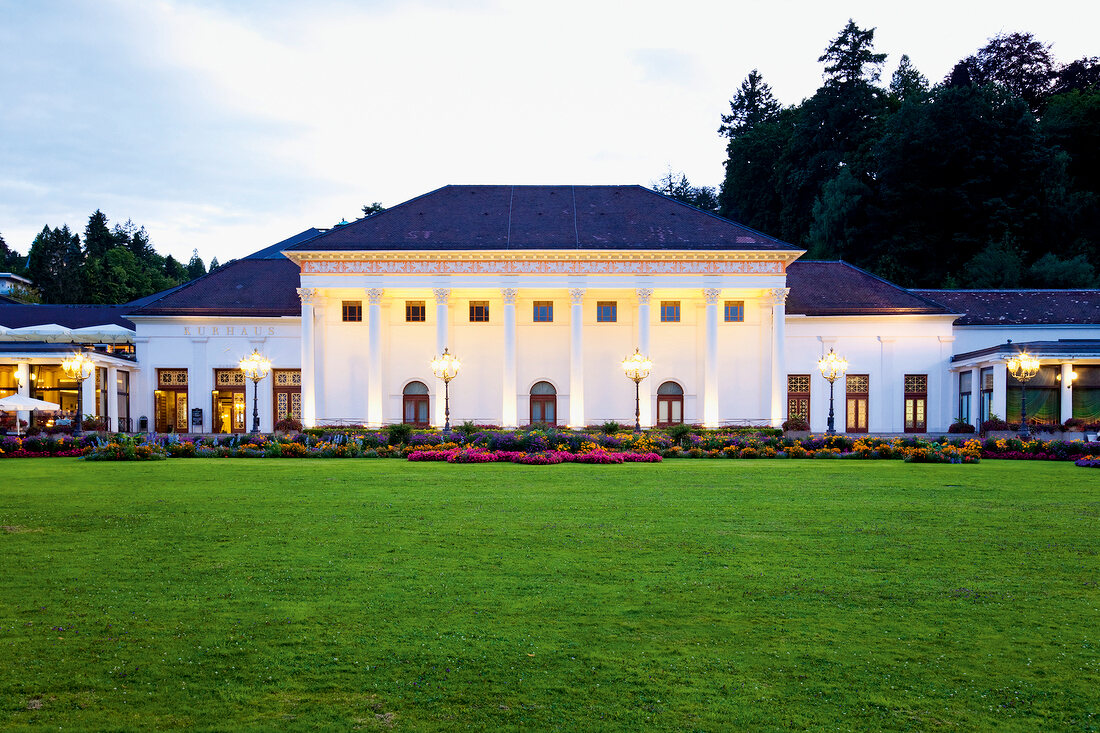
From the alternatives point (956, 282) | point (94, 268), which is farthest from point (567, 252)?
point (94, 268)

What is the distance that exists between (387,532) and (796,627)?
631cm

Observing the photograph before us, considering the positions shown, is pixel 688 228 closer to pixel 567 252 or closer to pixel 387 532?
pixel 567 252

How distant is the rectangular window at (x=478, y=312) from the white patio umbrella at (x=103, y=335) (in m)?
A: 19.3

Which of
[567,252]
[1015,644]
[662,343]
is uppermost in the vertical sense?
[567,252]

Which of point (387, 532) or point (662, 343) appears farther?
point (662, 343)

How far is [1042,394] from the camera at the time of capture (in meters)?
44.2

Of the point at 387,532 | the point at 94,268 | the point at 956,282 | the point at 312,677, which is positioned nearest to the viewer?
the point at 312,677

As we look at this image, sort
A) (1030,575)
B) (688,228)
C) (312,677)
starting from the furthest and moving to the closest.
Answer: (688,228) < (1030,575) < (312,677)

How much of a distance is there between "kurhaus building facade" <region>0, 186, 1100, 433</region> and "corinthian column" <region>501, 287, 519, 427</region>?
11 cm

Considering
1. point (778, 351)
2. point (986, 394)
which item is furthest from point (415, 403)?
point (986, 394)

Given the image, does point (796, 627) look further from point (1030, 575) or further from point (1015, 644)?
point (1030, 575)

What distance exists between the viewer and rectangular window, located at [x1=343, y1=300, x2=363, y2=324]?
49156mm

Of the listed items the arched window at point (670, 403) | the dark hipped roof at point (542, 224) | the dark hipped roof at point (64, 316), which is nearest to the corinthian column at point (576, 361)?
the dark hipped roof at point (542, 224)

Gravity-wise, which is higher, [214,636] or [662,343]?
[662,343]
